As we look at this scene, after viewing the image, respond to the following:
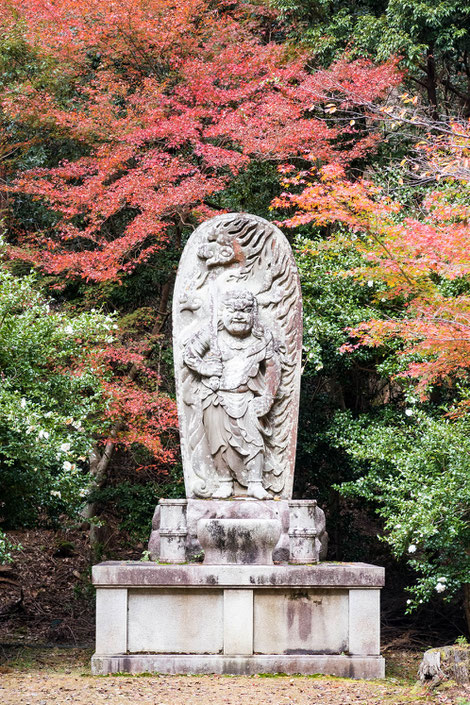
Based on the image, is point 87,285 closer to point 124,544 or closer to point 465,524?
point 124,544

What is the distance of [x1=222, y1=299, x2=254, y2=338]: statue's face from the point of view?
26.6ft

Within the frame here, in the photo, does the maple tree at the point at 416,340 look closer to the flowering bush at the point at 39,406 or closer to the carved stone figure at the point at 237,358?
the carved stone figure at the point at 237,358

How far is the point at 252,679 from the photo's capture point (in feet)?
21.1

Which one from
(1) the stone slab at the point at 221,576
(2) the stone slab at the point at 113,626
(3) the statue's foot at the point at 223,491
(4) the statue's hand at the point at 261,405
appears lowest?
(2) the stone slab at the point at 113,626

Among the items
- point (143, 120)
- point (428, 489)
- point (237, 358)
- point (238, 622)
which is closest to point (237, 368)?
point (237, 358)

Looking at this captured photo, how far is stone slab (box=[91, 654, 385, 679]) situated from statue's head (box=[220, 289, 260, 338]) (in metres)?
2.99

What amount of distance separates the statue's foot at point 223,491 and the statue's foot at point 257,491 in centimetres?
18

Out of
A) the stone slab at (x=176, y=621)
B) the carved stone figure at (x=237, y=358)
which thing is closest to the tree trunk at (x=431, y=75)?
the carved stone figure at (x=237, y=358)

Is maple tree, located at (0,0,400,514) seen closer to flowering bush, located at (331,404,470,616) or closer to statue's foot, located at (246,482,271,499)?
statue's foot, located at (246,482,271,499)

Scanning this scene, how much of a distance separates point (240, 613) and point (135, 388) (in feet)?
14.5

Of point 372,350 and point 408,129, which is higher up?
point 408,129

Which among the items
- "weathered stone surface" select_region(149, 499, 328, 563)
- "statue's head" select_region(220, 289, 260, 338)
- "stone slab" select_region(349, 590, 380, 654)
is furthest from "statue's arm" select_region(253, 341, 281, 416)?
"stone slab" select_region(349, 590, 380, 654)

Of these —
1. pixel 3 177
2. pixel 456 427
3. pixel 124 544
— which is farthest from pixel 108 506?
pixel 456 427

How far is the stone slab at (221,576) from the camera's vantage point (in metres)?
6.70
